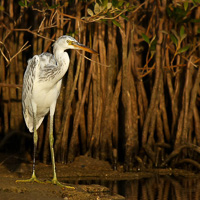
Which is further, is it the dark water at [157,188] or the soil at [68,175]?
the dark water at [157,188]

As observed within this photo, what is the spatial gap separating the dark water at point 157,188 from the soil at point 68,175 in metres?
0.28

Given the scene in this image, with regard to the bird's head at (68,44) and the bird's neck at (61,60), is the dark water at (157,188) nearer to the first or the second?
the bird's neck at (61,60)

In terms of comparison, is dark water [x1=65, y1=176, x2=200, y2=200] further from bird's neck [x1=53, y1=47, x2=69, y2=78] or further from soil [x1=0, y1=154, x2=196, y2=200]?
bird's neck [x1=53, y1=47, x2=69, y2=78]

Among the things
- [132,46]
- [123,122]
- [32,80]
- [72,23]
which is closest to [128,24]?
[132,46]

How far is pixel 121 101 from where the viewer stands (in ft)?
28.5

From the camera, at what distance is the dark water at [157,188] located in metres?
6.32

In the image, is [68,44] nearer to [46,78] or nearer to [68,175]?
[46,78]

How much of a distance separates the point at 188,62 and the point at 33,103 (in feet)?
9.24

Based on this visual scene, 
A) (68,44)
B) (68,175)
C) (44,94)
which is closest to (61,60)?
(68,44)

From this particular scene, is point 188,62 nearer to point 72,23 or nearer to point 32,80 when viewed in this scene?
point 72,23

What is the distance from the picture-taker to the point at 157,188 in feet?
22.4

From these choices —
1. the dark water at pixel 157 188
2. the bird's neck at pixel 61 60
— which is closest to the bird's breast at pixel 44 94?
the bird's neck at pixel 61 60

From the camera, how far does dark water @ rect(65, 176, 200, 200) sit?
6319 millimetres

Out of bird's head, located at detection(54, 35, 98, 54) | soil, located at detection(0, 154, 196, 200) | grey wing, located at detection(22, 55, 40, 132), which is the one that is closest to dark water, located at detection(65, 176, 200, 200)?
soil, located at detection(0, 154, 196, 200)
